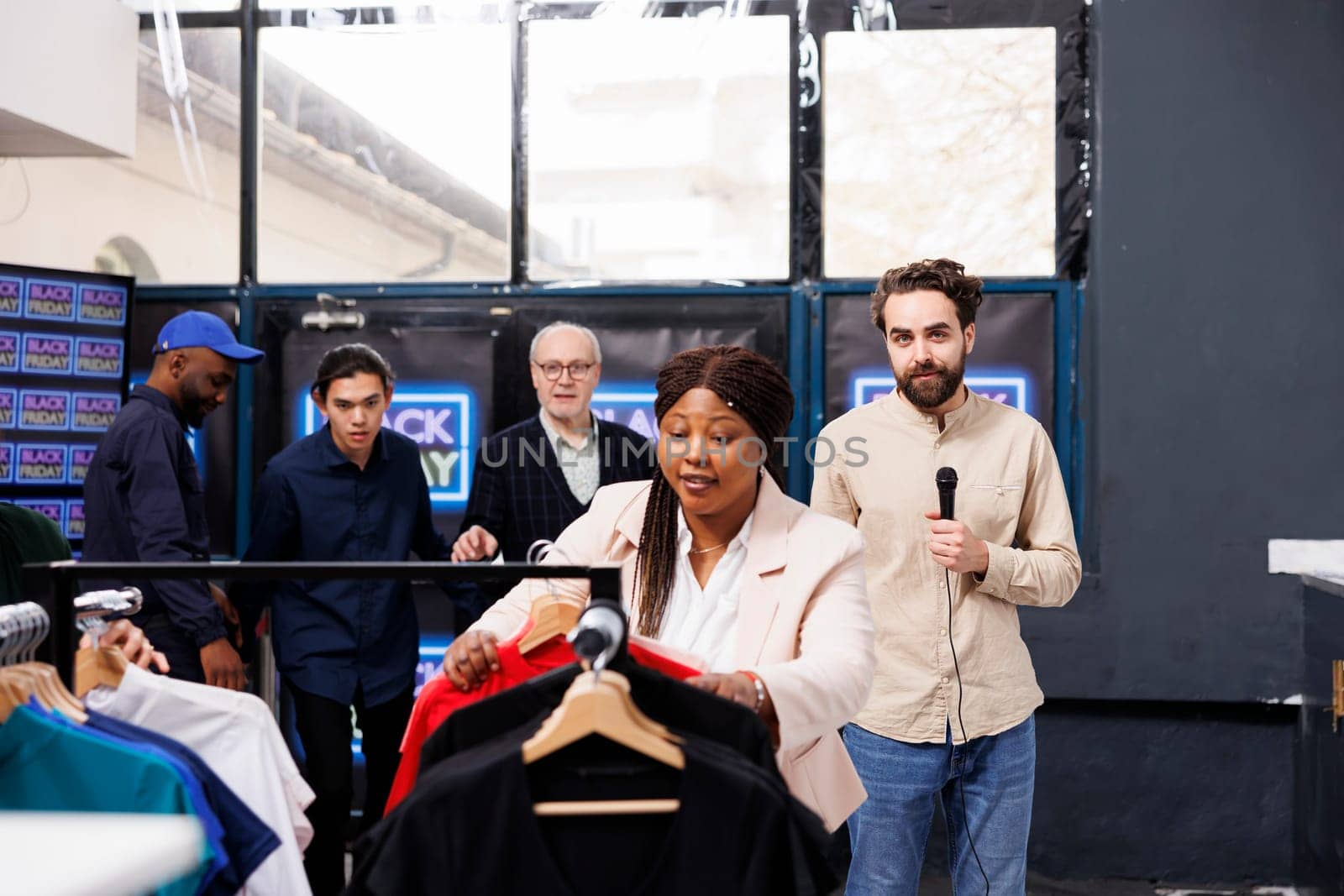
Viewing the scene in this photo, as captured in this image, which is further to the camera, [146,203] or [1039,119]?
[146,203]

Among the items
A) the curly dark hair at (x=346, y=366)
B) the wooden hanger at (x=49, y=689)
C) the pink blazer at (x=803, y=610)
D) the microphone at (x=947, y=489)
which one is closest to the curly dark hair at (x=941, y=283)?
the microphone at (x=947, y=489)

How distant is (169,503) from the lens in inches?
122

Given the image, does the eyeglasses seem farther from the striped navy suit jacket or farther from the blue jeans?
the blue jeans

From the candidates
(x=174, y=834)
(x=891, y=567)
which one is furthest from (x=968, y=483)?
(x=174, y=834)

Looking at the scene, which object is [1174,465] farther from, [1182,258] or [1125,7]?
[1125,7]

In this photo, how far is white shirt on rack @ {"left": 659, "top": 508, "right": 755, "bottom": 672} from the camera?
1.85 m

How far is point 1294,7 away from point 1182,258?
94cm

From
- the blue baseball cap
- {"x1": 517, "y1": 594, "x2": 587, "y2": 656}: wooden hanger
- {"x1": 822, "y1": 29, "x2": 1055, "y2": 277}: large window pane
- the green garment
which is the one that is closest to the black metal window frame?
{"x1": 822, "y1": 29, "x2": 1055, "y2": 277}: large window pane

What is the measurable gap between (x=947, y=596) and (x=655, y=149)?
8.02ft

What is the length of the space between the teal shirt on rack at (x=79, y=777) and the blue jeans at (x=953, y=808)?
54.7 inches

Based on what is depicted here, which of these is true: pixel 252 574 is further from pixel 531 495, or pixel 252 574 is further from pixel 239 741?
pixel 531 495

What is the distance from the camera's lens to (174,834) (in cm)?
93

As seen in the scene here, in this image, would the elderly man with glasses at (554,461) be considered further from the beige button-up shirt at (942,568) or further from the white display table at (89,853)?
the white display table at (89,853)

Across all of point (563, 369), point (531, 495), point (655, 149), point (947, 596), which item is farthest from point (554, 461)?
point (947, 596)
